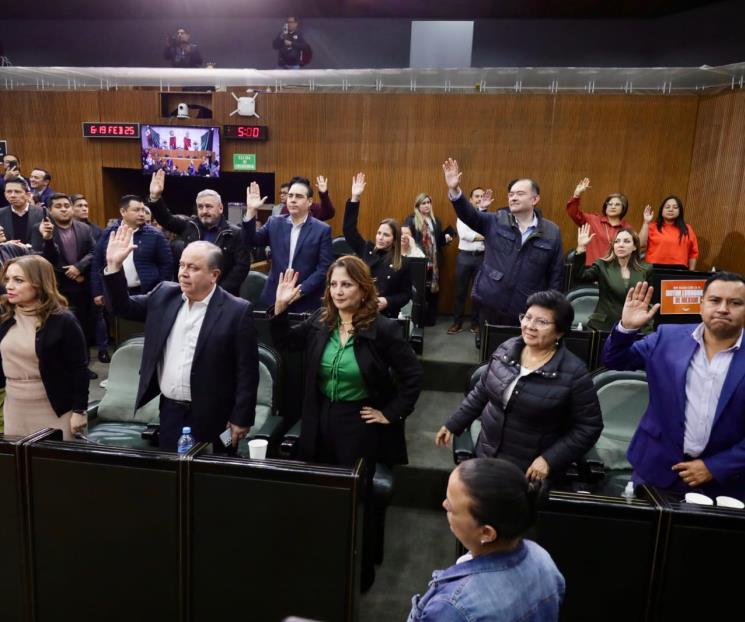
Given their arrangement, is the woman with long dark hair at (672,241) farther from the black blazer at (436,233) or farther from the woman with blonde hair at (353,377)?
the woman with blonde hair at (353,377)

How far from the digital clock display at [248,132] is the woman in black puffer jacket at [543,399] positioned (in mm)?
5327

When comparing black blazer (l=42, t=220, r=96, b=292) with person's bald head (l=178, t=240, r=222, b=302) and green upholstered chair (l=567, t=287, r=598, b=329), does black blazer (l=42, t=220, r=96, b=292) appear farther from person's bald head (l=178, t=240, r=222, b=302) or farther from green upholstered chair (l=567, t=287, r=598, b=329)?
green upholstered chair (l=567, t=287, r=598, b=329)

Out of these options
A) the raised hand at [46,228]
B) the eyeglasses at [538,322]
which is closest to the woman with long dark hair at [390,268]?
the eyeglasses at [538,322]

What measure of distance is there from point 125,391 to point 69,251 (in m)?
2.07

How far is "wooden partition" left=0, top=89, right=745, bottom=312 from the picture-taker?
5820 mm

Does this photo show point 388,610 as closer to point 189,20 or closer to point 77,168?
point 77,168

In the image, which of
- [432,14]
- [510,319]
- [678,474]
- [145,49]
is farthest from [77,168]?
[678,474]

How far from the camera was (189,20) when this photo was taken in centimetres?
931

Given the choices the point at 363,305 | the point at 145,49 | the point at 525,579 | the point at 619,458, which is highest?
the point at 145,49

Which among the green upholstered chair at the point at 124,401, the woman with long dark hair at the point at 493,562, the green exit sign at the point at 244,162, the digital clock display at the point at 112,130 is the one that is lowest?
the green upholstered chair at the point at 124,401

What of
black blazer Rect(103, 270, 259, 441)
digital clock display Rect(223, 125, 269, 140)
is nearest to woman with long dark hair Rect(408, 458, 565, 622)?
black blazer Rect(103, 270, 259, 441)

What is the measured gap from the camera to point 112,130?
7.03m

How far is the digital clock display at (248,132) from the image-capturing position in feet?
22.0

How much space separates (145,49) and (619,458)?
9653mm
